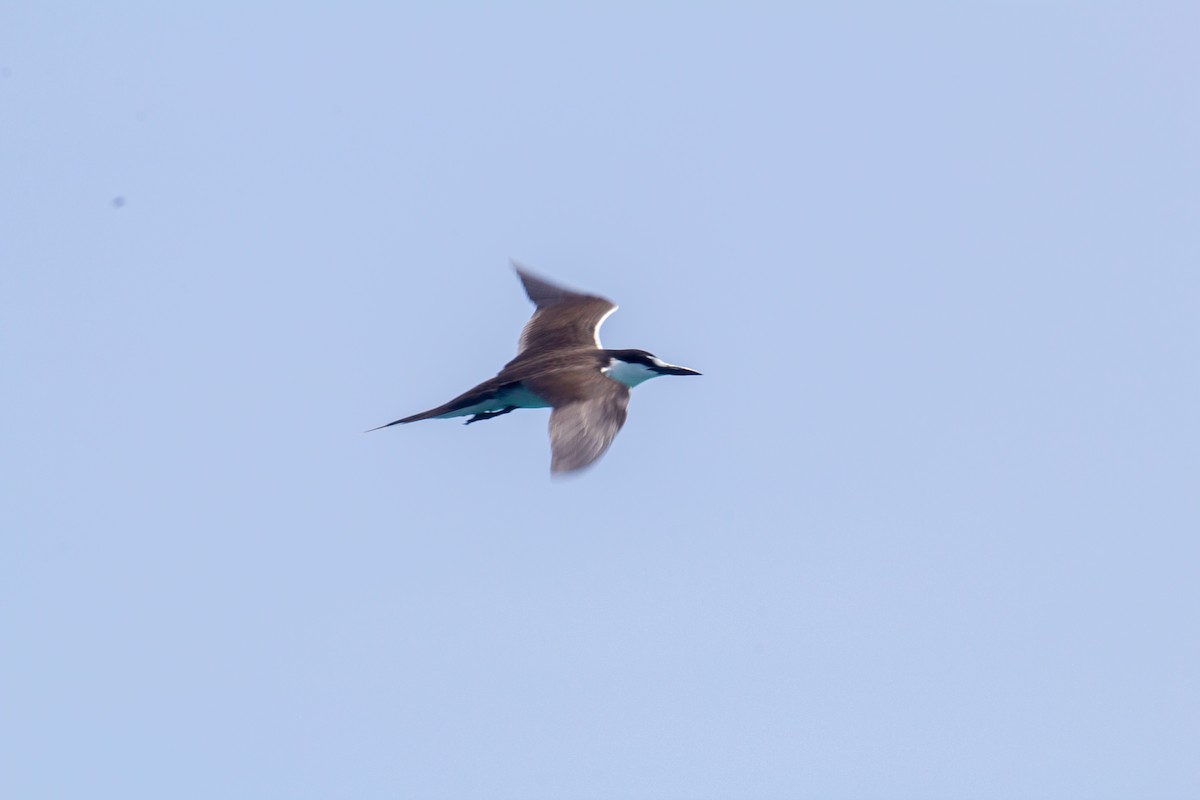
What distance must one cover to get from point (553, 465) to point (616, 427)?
1671 millimetres

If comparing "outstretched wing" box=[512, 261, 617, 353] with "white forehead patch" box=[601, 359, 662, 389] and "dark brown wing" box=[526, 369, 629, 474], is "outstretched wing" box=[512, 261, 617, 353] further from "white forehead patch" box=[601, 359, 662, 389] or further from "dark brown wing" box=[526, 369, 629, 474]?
"dark brown wing" box=[526, 369, 629, 474]

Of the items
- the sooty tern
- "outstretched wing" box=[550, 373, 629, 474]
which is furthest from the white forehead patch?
"outstretched wing" box=[550, 373, 629, 474]

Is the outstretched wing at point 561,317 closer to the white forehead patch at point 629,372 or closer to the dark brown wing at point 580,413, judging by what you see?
the white forehead patch at point 629,372

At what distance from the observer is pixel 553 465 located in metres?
16.9

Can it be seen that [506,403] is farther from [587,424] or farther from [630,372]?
[587,424]

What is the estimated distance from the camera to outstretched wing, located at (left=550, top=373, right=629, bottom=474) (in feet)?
56.3

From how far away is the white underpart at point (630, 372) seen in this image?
21484mm

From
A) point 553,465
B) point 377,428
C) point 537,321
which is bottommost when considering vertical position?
point 553,465

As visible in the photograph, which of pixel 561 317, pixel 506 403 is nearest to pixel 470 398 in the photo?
pixel 506 403

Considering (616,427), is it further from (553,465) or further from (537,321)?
(537,321)

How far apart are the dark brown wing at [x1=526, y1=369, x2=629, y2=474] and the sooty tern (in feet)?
0.04

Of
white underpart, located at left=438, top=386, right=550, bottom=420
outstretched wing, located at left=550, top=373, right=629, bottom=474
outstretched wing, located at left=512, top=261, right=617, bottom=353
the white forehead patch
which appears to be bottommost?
outstretched wing, located at left=550, top=373, right=629, bottom=474

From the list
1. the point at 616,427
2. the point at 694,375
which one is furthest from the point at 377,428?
the point at 694,375

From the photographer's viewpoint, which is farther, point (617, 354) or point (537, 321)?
point (537, 321)
